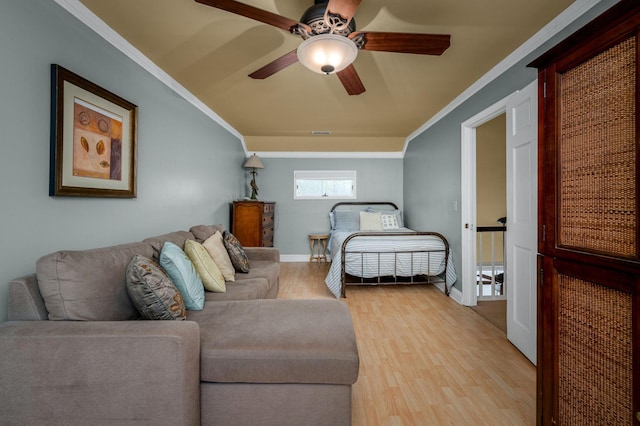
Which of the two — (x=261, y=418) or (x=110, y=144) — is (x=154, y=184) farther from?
(x=261, y=418)

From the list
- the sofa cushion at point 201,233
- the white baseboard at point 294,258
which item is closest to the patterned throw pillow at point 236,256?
the sofa cushion at point 201,233

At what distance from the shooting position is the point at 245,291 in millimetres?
2277

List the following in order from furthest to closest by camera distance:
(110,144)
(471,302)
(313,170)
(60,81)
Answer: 1. (313,170)
2. (471,302)
3. (110,144)
4. (60,81)

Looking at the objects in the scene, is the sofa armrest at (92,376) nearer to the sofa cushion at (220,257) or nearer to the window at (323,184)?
the sofa cushion at (220,257)

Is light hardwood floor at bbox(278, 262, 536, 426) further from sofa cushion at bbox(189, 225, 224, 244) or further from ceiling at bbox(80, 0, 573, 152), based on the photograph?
ceiling at bbox(80, 0, 573, 152)

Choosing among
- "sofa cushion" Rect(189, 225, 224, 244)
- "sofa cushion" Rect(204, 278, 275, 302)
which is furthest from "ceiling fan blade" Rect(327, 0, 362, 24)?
"sofa cushion" Rect(189, 225, 224, 244)

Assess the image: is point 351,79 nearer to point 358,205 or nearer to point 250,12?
point 250,12

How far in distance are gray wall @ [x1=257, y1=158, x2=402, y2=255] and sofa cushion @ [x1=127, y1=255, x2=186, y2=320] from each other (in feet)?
14.2

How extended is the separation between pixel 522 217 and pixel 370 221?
3.04m

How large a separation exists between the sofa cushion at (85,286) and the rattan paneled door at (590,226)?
2104 mm

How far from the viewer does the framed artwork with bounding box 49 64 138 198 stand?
5.53ft

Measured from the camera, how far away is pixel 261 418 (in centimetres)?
136

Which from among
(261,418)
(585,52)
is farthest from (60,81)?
(585,52)

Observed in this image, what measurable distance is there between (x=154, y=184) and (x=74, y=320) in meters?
1.57
